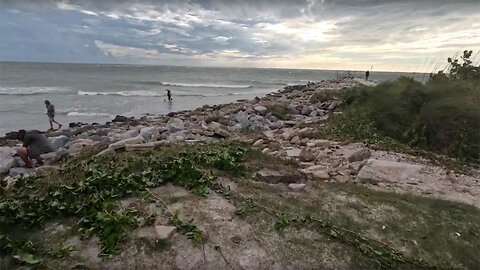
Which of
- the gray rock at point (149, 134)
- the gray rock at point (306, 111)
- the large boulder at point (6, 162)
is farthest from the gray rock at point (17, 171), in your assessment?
the gray rock at point (306, 111)

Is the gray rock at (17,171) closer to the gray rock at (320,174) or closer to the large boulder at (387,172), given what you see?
the gray rock at (320,174)

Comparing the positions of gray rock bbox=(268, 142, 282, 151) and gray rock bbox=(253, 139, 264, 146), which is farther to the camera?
gray rock bbox=(253, 139, 264, 146)

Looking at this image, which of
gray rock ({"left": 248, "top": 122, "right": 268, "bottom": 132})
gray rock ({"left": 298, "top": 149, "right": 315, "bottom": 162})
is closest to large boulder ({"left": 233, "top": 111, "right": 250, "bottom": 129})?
gray rock ({"left": 248, "top": 122, "right": 268, "bottom": 132})

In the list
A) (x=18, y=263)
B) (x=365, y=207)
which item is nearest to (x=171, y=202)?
(x=18, y=263)

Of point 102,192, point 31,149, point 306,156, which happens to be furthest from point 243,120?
point 102,192

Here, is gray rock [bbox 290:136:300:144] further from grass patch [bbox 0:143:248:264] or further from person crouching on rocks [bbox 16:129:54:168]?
person crouching on rocks [bbox 16:129:54:168]

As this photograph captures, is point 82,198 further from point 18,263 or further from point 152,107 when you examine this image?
point 152,107

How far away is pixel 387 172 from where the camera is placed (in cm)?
518

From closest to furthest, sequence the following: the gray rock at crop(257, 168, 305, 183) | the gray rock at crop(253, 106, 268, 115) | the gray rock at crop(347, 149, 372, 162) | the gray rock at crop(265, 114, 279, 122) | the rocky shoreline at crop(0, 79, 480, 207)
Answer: the gray rock at crop(257, 168, 305, 183), the rocky shoreline at crop(0, 79, 480, 207), the gray rock at crop(347, 149, 372, 162), the gray rock at crop(265, 114, 279, 122), the gray rock at crop(253, 106, 268, 115)

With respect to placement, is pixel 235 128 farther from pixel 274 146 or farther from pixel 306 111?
pixel 306 111

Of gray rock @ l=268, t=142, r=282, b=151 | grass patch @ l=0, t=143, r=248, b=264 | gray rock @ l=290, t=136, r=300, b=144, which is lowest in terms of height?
gray rock @ l=268, t=142, r=282, b=151

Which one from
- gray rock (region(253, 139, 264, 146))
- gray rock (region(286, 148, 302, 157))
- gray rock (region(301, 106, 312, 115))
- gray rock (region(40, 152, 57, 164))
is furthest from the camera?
gray rock (region(301, 106, 312, 115))

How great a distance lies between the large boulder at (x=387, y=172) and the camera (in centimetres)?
504

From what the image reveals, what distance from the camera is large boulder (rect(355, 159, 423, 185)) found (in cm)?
504
